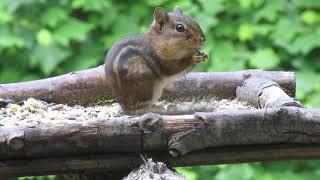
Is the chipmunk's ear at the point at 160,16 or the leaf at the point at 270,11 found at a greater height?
the leaf at the point at 270,11

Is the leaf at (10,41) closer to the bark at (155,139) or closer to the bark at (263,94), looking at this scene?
the bark at (263,94)

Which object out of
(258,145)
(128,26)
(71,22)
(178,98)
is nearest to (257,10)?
(128,26)

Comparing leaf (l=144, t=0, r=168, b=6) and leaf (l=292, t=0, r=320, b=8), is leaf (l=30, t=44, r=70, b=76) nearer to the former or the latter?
leaf (l=144, t=0, r=168, b=6)

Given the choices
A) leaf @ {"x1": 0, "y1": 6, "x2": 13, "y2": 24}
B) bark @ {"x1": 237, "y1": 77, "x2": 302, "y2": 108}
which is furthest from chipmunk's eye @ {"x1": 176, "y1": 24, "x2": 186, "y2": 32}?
leaf @ {"x1": 0, "y1": 6, "x2": 13, "y2": 24}

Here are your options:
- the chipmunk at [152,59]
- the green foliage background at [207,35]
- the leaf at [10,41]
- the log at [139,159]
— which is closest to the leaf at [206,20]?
the green foliage background at [207,35]

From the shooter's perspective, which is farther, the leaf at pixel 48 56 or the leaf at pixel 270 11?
the leaf at pixel 270 11

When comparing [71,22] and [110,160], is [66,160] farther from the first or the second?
[71,22]

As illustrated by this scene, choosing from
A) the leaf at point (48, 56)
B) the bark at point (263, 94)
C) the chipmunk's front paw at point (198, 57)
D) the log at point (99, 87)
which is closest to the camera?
the bark at point (263, 94)
